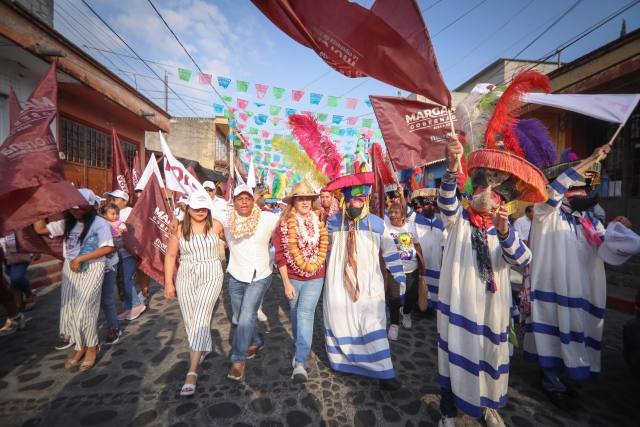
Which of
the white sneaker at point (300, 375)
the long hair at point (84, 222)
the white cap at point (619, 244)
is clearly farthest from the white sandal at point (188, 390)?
the white cap at point (619, 244)

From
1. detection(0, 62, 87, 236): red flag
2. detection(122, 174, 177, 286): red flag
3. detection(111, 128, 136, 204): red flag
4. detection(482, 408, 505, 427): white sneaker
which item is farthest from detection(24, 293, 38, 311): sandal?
detection(482, 408, 505, 427): white sneaker

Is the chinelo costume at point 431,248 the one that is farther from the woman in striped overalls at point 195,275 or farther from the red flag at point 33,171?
the red flag at point 33,171

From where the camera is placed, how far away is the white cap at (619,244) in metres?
2.71

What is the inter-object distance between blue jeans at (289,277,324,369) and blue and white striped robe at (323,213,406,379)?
15 centimetres

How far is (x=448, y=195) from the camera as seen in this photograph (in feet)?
7.79

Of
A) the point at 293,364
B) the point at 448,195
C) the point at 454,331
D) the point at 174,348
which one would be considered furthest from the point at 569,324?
the point at 174,348

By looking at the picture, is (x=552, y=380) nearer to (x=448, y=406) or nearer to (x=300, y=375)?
(x=448, y=406)

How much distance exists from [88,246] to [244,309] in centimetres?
201

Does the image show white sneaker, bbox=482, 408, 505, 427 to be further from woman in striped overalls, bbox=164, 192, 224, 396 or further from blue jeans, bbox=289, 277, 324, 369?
woman in striped overalls, bbox=164, 192, 224, 396

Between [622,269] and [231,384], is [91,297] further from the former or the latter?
[622,269]

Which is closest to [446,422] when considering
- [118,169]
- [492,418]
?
[492,418]

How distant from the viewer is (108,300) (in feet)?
12.5

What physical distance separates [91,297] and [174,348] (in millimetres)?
1159

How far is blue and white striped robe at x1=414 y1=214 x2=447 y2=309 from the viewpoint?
15.5 feet
